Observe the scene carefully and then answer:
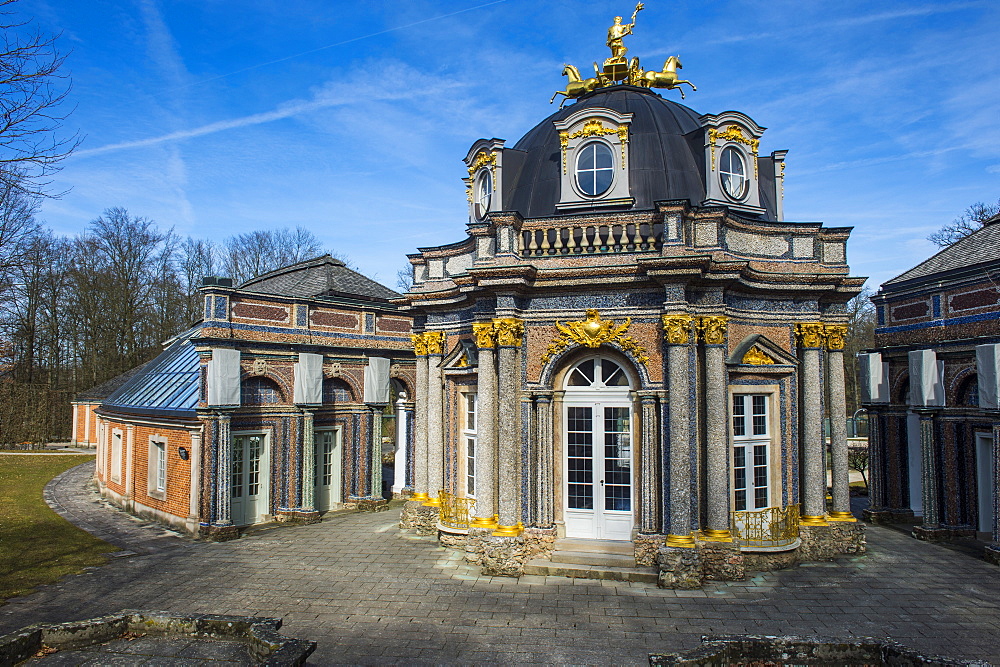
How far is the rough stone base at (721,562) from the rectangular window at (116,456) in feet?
61.3

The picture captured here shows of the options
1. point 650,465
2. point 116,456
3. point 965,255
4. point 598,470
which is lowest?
point 116,456

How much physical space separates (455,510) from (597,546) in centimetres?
366

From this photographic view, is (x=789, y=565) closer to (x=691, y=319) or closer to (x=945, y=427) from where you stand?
(x=691, y=319)

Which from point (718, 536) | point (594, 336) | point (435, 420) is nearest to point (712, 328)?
point (594, 336)

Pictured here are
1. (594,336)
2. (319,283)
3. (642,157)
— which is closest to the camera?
(594,336)

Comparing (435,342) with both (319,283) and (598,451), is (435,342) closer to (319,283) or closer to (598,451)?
(598,451)

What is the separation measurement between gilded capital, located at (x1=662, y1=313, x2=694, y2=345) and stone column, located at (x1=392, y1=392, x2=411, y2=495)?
10.9 meters

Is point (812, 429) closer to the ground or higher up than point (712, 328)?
closer to the ground

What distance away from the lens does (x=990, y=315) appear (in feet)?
46.7

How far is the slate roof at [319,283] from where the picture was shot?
2105 centimetres

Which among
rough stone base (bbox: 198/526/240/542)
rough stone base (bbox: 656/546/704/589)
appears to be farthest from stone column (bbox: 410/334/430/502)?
rough stone base (bbox: 656/546/704/589)

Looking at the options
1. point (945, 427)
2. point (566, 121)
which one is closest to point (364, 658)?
point (566, 121)

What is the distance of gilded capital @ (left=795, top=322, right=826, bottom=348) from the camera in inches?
526

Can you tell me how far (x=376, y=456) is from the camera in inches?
752
